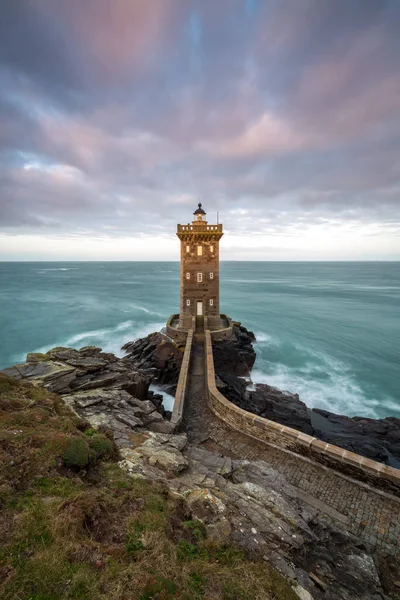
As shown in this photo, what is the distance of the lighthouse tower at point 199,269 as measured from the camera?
77.0 ft

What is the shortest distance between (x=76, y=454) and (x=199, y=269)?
64.9ft

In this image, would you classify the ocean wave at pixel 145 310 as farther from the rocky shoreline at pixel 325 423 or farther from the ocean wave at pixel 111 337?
the rocky shoreline at pixel 325 423

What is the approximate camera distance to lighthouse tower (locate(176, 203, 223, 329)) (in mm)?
23469

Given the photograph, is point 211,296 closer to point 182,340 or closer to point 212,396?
point 182,340

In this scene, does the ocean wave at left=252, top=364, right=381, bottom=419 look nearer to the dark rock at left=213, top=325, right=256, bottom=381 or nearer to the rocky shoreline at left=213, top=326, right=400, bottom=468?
the dark rock at left=213, top=325, right=256, bottom=381

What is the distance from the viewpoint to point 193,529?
5055mm

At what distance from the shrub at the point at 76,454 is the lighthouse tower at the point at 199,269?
60.5 ft

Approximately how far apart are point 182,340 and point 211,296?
16.5ft

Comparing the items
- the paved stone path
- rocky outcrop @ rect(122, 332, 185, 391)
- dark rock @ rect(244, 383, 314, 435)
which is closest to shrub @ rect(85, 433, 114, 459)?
the paved stone path

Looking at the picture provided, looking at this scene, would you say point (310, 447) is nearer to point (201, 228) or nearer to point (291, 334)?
point (201, 228)

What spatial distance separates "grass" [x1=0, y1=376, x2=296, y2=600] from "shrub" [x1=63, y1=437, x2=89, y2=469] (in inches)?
1.0

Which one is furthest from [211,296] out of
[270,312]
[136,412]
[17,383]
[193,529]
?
[270,312]

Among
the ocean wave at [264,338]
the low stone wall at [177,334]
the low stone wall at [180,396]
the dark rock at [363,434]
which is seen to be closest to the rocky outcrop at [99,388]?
the low stone wall at [180,396]

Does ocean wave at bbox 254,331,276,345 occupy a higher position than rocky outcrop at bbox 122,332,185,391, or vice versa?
rocky outcrop at bbox 122,332,185,391
